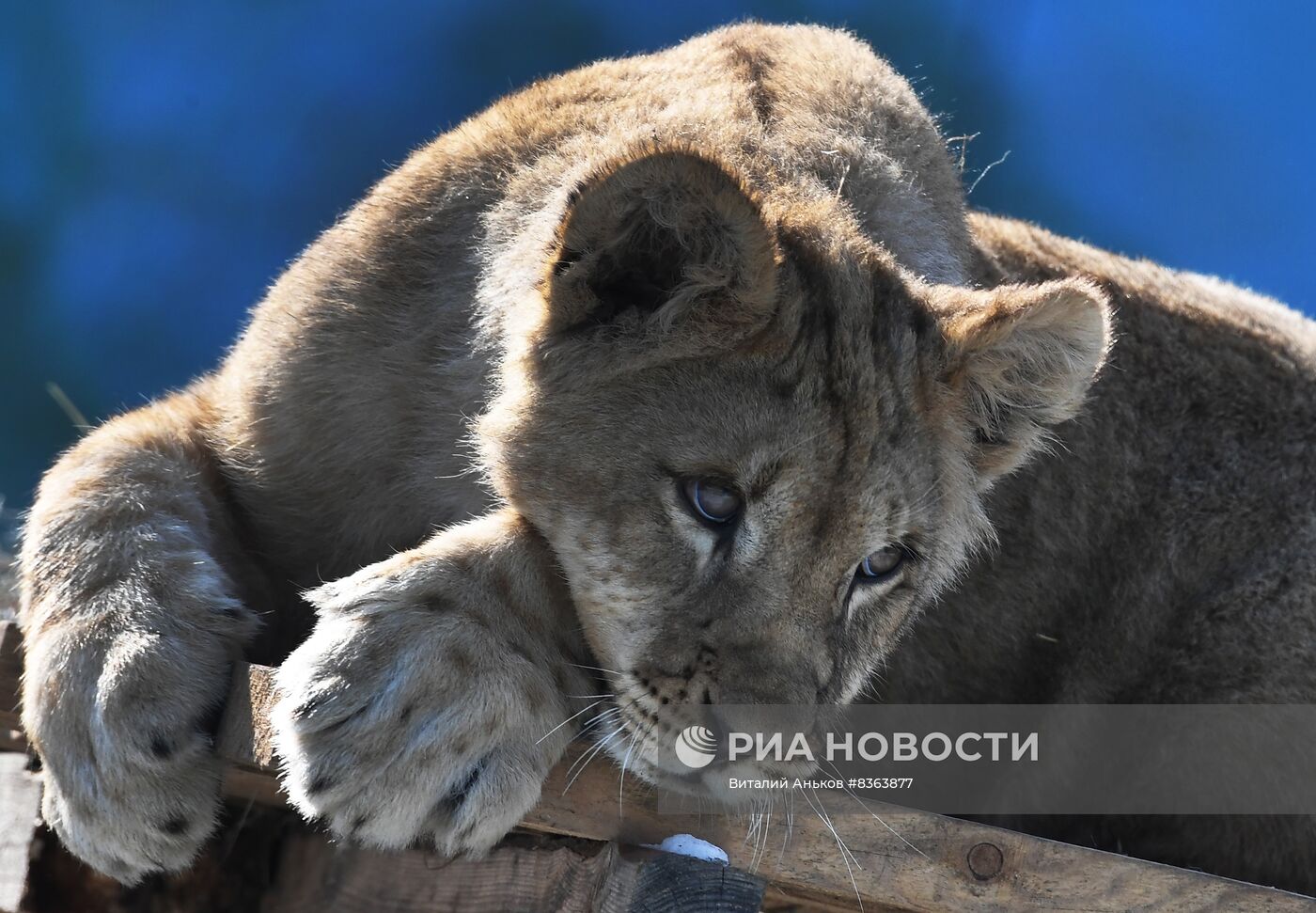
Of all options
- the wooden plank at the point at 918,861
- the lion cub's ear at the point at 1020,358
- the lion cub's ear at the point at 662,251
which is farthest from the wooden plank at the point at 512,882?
the lion cub's ear at the point at 1020,358

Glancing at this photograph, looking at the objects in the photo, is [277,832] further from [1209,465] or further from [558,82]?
[1209,465]

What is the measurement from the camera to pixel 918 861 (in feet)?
9.39

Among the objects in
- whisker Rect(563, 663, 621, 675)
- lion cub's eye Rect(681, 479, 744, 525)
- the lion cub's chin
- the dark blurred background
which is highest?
the dark blurred background

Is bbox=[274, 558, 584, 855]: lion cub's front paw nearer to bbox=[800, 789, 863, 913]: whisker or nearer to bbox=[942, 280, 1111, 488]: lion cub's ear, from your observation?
bbox=[800, 789, 863, 913]: whisker

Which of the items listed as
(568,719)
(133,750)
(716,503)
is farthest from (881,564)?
Answer: (133,750)

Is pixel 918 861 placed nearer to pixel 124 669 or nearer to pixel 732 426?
pixel 732 426

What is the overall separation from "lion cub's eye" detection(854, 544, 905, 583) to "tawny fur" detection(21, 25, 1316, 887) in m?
0.04

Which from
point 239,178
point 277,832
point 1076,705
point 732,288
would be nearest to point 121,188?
point 239,178

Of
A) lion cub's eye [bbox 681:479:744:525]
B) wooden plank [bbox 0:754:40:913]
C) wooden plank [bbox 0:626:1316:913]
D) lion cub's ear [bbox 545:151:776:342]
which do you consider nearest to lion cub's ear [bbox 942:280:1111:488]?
lion cub's ear [bbox 545:151:776:342]

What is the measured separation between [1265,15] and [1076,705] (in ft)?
10.3

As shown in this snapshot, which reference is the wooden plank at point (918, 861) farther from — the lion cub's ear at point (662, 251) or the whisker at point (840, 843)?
the lion cub's ear at point (662, 251)

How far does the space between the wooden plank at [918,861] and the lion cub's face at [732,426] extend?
0.38 ft

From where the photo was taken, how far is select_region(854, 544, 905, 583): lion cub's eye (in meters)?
3.21

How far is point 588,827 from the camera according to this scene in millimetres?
2912
